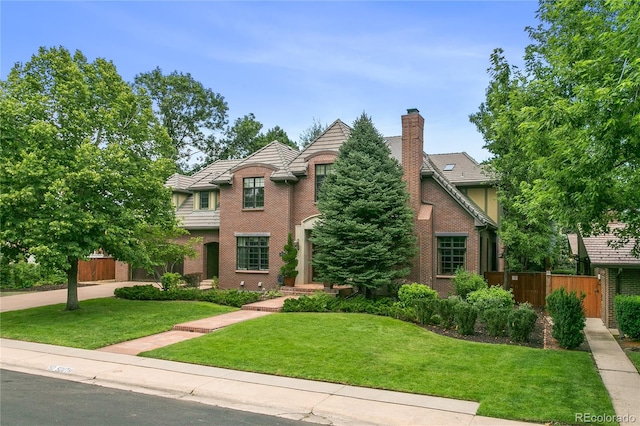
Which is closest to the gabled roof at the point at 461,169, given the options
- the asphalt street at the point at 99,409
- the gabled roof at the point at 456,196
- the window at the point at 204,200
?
the gabled roof at the point at 456,196

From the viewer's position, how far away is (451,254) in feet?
71.1

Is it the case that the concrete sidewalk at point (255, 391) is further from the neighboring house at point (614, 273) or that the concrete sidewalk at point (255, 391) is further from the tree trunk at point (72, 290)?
the neighboring house at point (614, 273)

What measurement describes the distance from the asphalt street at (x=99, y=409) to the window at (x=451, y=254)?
15.3m

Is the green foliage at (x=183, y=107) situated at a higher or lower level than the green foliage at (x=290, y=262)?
higher

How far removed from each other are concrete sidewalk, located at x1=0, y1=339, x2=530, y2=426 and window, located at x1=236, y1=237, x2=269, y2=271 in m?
12.9

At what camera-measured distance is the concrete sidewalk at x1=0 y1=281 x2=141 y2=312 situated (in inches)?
824

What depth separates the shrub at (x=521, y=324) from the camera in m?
13.6

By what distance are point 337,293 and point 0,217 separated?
12.9 metres

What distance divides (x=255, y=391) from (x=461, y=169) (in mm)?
22615

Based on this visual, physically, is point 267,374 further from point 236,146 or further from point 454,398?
point 236,146

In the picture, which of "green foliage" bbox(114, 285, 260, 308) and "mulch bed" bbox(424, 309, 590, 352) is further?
"green foliage" bbox(114, 285, 260, 308)

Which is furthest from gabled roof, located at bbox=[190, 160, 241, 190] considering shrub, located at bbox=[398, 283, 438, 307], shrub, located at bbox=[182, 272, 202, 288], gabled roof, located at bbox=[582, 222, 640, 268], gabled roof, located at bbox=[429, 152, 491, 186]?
gabled roof, located at bbox=[582, 222, 640, 268]

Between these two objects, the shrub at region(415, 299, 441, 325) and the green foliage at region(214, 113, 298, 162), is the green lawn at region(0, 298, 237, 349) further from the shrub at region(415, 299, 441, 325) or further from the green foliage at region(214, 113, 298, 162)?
the green foliage at region(214, 113, 298, 162)

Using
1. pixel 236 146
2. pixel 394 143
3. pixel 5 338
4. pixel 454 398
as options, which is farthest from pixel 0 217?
pixel 236 146
